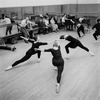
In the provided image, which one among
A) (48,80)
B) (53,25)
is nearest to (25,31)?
(53,25)

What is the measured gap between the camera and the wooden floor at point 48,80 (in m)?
3.58

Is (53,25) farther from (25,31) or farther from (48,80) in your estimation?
(48,80)

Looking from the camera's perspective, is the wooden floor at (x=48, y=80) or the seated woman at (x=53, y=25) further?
the seated woman at (x=53, y=25)

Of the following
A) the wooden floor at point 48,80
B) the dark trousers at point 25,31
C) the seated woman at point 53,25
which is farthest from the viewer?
the seated woman at point 53,25

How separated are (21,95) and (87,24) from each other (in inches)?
360

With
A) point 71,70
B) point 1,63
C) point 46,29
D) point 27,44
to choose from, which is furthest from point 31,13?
point 71,70

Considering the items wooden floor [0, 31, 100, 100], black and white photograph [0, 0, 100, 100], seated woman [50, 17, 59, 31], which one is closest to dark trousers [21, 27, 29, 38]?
black and white photograph [0, 0, 100, 100]

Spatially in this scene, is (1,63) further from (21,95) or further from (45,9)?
(45,9)

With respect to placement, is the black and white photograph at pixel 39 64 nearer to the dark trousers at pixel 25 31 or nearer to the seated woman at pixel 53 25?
the dark trousers at pixel 25 31

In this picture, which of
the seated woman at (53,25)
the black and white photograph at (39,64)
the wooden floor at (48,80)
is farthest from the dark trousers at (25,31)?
the seated woman at (53,25)

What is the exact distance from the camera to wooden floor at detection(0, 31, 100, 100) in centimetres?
358

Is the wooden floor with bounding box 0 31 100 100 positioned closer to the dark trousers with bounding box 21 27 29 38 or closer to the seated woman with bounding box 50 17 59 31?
the dark trousers with bounding box 21 27 29 38

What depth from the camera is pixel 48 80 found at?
14.1 ft

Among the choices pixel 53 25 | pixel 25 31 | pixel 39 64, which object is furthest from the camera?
pixel 53 25
